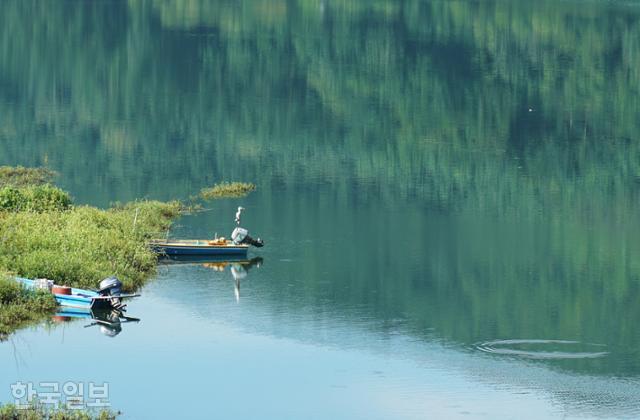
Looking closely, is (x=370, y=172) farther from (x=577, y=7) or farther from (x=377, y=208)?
(x=577, y=7)

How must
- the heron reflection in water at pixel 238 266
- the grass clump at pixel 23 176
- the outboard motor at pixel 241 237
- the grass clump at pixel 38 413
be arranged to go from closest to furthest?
the grass clump at pixel 38 413
the heron reflection in water at pixel 238 266
the outboard motor at pixel 241 237
the grass clump at pixel 23 176

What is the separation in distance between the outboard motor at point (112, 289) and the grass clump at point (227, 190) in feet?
64.3

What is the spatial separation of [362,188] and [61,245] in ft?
80.3

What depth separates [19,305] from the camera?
42594 mm

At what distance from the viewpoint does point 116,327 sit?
44.0 meters

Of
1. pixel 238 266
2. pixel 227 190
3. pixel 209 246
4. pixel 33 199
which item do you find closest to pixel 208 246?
pixel 209 246

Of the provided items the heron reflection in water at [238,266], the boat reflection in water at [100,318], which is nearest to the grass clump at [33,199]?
the heron reflection in water at [238,266]

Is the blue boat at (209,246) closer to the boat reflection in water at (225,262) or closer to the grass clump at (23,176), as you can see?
the boat reflection in water at (225,262)

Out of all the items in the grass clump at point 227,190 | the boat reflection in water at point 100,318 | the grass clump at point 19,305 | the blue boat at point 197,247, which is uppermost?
the grass clump at point 227,190

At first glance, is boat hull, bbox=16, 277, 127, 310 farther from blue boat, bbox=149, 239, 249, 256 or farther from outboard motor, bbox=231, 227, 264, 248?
outboard motor, bbox=231, 227, 264, 248

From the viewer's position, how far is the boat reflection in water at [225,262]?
51.5m

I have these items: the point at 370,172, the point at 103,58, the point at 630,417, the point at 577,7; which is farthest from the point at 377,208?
the point at 577,7

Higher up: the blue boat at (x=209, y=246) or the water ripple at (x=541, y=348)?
A: the blue boat at (x=209, y=246)

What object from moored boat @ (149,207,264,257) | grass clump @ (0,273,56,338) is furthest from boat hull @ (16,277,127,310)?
moored boat @ (149,207,264,257)
